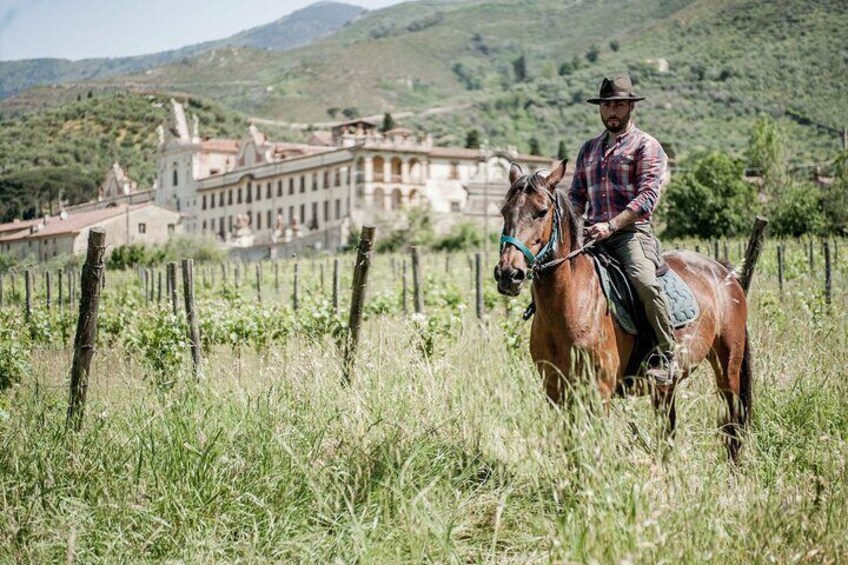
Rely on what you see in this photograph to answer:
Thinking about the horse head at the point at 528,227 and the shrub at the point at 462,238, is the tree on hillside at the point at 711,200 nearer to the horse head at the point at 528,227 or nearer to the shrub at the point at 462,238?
the shrub at the point at 462,238

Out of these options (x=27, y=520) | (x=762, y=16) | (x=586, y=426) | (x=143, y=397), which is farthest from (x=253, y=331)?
(x=762, y=16)

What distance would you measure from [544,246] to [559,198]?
35 cm

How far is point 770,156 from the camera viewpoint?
62.2m

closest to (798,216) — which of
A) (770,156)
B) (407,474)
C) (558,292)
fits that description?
(770,156)

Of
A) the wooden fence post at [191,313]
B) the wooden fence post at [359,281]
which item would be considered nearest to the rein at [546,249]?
the wooden fence post at [359,281]

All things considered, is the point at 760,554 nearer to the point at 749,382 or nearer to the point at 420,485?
the point at 420,485

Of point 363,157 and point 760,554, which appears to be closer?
point 760,554

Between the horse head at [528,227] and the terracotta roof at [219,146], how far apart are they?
88572 millimetres

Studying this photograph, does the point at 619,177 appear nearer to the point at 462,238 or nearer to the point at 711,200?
the point at 711,200

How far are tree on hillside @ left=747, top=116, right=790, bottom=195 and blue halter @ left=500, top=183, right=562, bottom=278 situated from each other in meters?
58.5

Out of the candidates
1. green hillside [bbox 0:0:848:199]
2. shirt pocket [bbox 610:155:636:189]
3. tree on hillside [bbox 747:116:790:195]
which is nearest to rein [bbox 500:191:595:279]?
shirt pocket [bbox 610:155:636:189]

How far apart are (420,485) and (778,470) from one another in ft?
5.98

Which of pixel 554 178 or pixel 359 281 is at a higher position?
pixel 554 178

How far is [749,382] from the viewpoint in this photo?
6629mm
